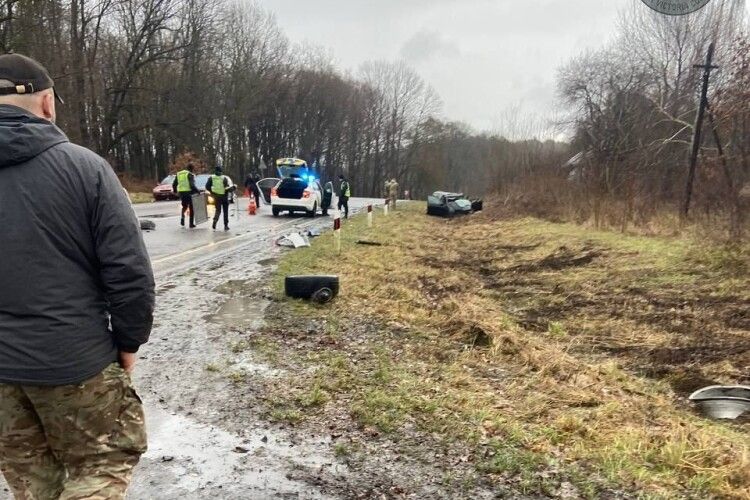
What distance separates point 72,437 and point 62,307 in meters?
0.49

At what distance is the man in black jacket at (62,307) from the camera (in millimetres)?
1812

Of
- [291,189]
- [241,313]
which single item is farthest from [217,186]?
[241,313]

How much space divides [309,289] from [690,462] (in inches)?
211

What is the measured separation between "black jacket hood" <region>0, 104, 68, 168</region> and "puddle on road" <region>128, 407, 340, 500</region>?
206 cm

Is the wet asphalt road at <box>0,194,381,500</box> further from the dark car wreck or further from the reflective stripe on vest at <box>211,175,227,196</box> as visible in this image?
the dark car wreck

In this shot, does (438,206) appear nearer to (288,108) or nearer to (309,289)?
(309,289)

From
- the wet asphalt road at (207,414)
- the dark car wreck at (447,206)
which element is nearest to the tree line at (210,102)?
the dark car wreck at (447,206)

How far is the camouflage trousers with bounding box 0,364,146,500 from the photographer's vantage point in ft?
6.21

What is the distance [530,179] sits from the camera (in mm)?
29922

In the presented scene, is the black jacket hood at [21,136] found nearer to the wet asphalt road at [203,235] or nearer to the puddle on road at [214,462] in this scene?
the puddle on road at [214,462]

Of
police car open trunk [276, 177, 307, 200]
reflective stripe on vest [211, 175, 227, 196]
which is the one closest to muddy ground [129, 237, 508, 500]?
reflective stripe on vest [211, 175, 227, 196]

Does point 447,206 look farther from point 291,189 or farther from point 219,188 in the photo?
point 219,188

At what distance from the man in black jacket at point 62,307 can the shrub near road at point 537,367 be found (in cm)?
193

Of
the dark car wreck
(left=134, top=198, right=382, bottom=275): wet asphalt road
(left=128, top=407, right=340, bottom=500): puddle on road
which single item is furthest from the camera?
the dark car wreck
